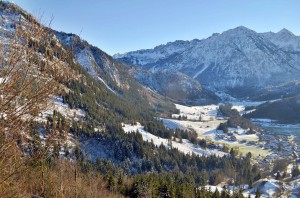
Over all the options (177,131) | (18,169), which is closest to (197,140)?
(177,131)

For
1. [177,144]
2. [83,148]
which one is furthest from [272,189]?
[177,144]

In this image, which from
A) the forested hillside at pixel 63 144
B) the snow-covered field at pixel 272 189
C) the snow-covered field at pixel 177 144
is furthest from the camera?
the snow-covered field at pixel 177 144

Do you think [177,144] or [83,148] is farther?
[177,144]

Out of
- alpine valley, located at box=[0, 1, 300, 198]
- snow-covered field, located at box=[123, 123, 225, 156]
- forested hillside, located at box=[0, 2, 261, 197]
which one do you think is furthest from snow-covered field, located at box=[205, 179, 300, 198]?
snow-covered field, located at box=[123, 123, 225, 156]

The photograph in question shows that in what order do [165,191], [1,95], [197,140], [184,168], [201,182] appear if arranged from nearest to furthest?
[1,95] → [165,191] → [201,182] → [184,168] → [197,140]

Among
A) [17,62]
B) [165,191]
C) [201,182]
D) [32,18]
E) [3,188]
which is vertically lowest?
[201,182]

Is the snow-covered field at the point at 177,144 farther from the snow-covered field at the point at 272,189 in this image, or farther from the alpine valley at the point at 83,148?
the snow-covered field at the point at 272,189

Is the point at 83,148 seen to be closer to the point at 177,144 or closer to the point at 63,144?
the point at 63,144

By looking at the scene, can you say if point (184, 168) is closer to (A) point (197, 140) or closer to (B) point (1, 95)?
(A) point (197, 140)

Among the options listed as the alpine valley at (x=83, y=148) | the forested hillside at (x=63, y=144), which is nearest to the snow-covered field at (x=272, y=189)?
the alpine valley at (x=83, y=148)

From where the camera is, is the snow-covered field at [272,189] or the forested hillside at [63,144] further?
the snow-covered field at [272,189]

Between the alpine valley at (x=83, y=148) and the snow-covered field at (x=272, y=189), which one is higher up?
the alpine valley at (x=83, y=148)
